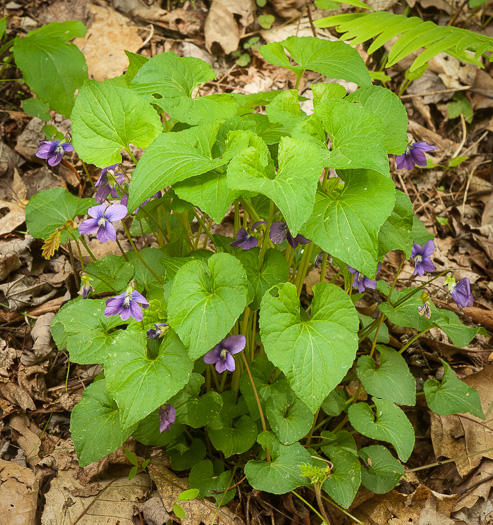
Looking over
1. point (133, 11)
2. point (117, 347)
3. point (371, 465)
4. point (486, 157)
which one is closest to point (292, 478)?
point (371, 465)

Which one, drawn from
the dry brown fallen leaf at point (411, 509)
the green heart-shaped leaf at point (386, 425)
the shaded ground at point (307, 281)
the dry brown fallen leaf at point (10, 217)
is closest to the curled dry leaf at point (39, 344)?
the shaded ground at point (307, 281)

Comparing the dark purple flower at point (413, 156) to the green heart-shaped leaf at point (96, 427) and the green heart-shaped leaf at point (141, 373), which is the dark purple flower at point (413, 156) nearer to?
the green heart-shaped leaf at point (141, 373)

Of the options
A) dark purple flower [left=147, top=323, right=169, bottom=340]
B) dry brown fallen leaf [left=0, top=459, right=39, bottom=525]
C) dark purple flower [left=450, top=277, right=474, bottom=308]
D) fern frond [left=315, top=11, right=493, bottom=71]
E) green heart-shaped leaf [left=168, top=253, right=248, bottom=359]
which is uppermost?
fern frond [left=315, top=11, right=493, bottom=71]

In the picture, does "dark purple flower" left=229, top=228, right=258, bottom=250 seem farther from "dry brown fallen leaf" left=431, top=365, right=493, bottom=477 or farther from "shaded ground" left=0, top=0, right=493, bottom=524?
"dry brown fallen leaf" left=431, top=365, right=493, bottom=477

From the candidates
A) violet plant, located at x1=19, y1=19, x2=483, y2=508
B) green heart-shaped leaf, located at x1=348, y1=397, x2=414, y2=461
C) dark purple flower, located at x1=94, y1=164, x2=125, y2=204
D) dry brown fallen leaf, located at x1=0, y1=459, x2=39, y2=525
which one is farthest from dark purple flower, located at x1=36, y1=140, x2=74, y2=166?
green heart-shaped leaf, located at x1=348, y1=397, x2=414, y2=461

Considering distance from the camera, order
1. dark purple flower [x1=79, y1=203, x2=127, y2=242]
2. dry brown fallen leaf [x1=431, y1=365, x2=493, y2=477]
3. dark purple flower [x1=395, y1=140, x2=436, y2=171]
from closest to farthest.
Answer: dark purple flower [x1=79, y1=203, x2=127, y2=242] → dark purple flower [x1=395, y1=140, x2=436, y2=171] → dry brown fallen leaf [x1=431, y1=365, x2=493, y2=477]

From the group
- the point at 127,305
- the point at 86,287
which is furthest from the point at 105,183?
the point at 127,305
